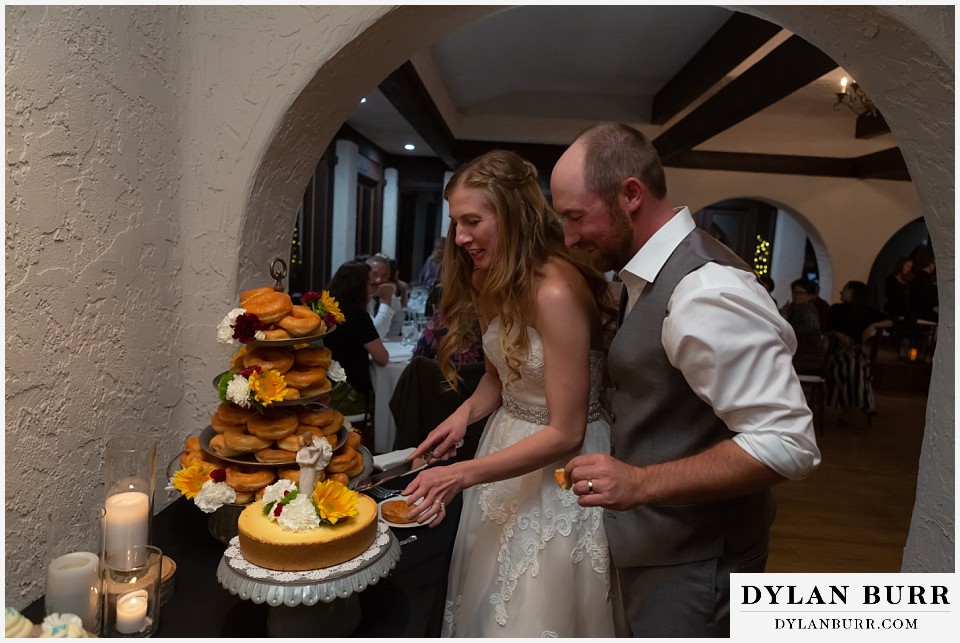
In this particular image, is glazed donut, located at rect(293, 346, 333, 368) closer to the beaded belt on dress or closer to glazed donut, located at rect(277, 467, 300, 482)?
glazed donut, located at rect(277, 467, 300, 482)

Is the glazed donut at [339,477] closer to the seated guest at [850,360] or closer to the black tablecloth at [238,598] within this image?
the black tablecloth at [238,598]

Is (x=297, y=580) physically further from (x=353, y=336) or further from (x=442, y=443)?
(x=353, y=336)

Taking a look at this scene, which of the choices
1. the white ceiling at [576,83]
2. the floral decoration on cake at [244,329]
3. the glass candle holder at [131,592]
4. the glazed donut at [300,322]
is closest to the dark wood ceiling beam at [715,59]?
the white ceiling at [576,83]

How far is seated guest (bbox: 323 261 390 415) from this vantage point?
370 centimetres

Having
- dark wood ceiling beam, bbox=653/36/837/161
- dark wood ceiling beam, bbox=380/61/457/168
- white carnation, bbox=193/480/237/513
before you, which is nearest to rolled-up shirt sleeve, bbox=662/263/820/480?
white carnation, bbox=193/480/237/513

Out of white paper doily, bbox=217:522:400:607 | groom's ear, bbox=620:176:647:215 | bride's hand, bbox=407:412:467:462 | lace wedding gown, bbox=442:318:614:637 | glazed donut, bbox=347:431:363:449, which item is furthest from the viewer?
bride's hand, bbox=407:412:467:462

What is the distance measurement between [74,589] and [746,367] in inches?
47.0

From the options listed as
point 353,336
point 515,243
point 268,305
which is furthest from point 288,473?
point 353,336

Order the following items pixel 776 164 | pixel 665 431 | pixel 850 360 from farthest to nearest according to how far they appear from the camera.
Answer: pixel 776 164
pixel 850 360
pixel 665 431

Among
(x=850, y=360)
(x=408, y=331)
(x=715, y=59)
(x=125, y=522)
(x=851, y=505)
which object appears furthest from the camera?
(x=850, y=360)

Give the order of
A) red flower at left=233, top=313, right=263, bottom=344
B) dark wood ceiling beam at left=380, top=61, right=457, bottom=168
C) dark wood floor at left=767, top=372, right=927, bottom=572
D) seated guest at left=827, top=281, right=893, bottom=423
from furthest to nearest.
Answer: seated guest at left=827, top=281, right=893, bottom=423, dark wood ceiling beam at left=380, top=61, right=457, bottom=168, dark wood floor at left=767, top=372, right=927, bottom=572, red flower at left=233, top=313, right=263, bottom=344

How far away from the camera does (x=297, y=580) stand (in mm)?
1136

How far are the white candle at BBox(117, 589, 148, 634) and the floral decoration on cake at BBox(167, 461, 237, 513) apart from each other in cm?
26

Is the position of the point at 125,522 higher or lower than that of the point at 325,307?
lower
